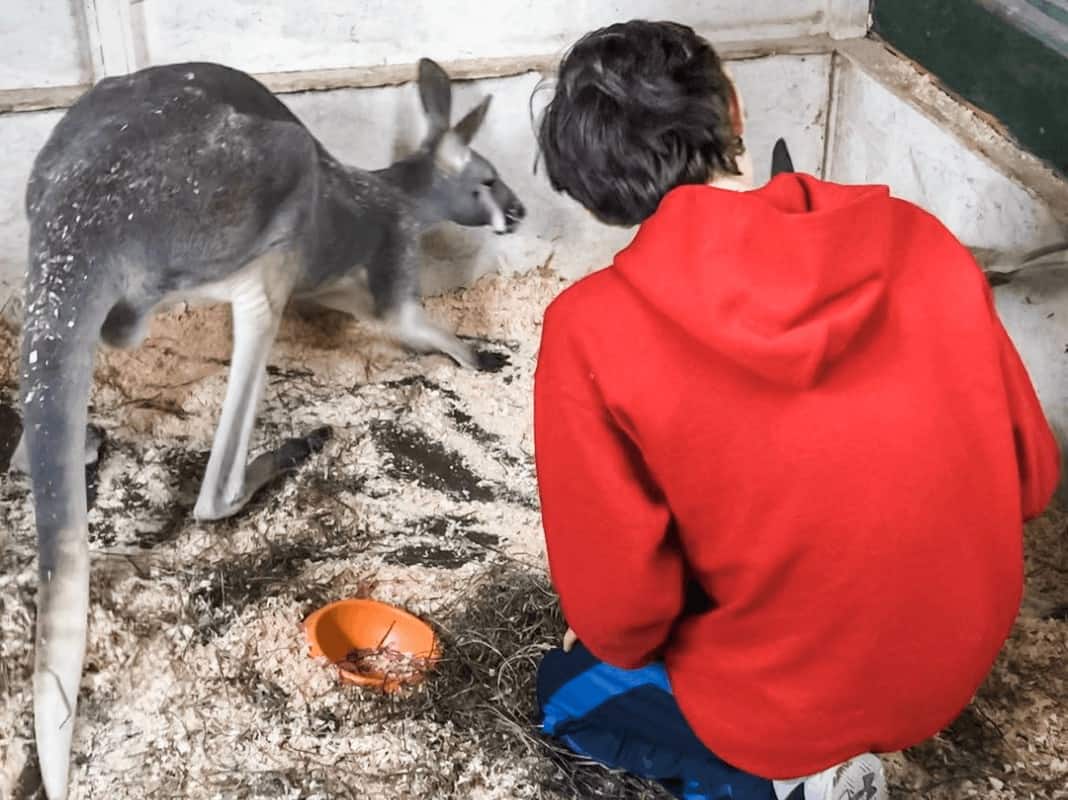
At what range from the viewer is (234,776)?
174 cm

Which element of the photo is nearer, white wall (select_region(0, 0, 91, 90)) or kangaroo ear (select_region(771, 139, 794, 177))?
kangaroo ear (select_region(771, 139, 794, 177))

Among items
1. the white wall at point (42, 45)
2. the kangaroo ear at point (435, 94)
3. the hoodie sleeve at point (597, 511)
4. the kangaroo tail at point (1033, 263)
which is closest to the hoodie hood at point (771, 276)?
the hoodie sleeve at point (597, 511)

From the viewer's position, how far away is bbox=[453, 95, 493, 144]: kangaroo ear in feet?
8.01

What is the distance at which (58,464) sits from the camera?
1.71 meters

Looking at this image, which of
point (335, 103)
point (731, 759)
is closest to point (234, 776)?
point (731, 759)

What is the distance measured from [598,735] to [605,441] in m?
0.65

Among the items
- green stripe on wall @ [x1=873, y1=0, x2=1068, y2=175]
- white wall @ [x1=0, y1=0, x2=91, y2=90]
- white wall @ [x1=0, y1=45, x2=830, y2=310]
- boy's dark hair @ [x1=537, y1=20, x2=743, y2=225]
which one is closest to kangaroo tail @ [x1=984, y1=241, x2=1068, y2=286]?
green stripe on wall @ [x1=873, y1=0, x2=1068, y2=175]

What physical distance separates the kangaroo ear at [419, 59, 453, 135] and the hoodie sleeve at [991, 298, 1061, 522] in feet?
4.77

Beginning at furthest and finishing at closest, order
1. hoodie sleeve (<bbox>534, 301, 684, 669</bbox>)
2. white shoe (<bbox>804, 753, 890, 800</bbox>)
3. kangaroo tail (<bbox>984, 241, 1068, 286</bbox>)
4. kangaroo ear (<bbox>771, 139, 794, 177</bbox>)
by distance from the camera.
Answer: kangaroo tail (<bbox>984, 241, 1068, 286</bbox>) → kangaroo ear (<bbox>771, 139, 794, 177</bbox>) → white shoe (<bbox>804, 753, 890, 800</bbox>) → hoodie sleeve (<bbox>534, 301, 684, 669</bbox>)

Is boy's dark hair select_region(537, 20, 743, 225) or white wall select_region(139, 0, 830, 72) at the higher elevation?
boy's dark hair select_region(537, 20, 743, 225)

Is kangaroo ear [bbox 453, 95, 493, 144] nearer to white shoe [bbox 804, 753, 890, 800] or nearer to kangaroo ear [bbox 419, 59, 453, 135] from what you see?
kangaroo ear [bbox 419, 59, 453, 135]

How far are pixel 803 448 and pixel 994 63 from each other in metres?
1.56

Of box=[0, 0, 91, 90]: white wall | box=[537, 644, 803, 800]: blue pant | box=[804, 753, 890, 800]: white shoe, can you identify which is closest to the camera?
box=[804, 753, 890, 800]: white shoe

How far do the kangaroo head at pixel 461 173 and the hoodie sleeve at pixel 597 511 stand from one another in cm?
134
